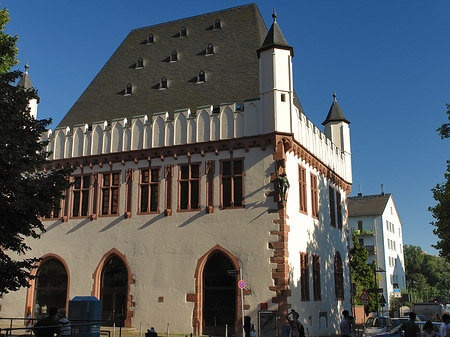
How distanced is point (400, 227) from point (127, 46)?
67682 mm

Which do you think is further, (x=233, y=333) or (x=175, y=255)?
(x=175, y=255)

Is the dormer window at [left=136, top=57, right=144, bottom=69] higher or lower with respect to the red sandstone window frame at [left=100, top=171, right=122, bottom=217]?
higher

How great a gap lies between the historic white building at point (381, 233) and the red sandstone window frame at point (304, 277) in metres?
47.9

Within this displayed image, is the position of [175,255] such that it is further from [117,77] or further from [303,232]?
[117,77]

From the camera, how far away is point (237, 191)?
2608 cm

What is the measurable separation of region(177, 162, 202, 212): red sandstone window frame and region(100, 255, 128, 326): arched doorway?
4.66 meters

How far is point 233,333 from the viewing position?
24.3m

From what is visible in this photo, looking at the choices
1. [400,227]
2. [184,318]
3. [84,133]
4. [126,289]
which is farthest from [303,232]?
[400,227]

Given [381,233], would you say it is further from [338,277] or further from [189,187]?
[189,187]

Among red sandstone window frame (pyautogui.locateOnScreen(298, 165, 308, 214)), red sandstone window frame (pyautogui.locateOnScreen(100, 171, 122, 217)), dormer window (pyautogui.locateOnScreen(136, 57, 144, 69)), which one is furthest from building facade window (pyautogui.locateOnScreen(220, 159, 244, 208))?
dormer window (pyautogui.locateOnScreen(136, 57, 144, 69))

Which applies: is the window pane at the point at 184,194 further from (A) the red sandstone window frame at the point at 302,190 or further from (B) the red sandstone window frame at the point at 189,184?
(A) the red sandstone window frame at the point at 302,190

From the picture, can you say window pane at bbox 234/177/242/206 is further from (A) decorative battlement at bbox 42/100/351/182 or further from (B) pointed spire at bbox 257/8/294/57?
(B) pointed spire at bbox 257/8/294/57

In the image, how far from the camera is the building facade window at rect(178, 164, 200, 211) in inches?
1056

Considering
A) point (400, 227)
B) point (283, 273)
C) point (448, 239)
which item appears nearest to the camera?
point (283, 273)
